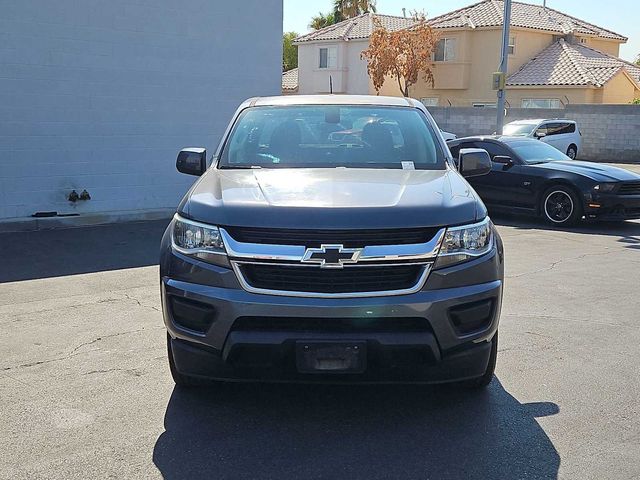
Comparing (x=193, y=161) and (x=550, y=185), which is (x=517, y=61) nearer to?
(x=550, y=185)

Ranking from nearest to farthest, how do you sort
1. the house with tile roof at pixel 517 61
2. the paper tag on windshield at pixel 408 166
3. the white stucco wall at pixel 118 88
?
the paper tag on windshield at pixel 408 166 → the white stucco wall at pixel 118 88 → the house with tile roof at pixel 517 61

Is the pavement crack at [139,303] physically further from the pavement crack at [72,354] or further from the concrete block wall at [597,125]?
the concrete block wall at [597,125]

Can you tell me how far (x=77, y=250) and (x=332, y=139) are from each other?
16.7ft

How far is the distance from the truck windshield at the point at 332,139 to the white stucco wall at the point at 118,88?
6469 millimetres

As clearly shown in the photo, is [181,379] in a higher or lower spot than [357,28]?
lower

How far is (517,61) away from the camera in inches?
1548

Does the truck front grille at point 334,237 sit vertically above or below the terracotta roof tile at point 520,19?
below

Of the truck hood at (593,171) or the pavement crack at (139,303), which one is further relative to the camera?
the truck hood at (593,171)

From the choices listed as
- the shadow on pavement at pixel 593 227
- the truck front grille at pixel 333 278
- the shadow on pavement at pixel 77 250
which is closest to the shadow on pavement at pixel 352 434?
the truck front grille at pixel 333 278

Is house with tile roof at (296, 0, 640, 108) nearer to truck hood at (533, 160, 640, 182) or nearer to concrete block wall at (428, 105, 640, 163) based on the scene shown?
concrete block wall at (428, 105, 640, 163)

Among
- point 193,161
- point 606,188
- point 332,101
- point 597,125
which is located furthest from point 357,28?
point 193,161

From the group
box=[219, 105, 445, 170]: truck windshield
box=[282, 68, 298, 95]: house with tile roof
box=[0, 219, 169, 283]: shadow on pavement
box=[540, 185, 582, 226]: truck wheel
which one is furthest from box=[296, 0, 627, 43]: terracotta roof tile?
box=[219, 105, 445, 170]: truck windshield

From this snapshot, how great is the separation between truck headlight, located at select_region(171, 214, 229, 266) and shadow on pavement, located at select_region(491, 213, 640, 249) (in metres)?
8.11

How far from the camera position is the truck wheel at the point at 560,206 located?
11.8 meters
